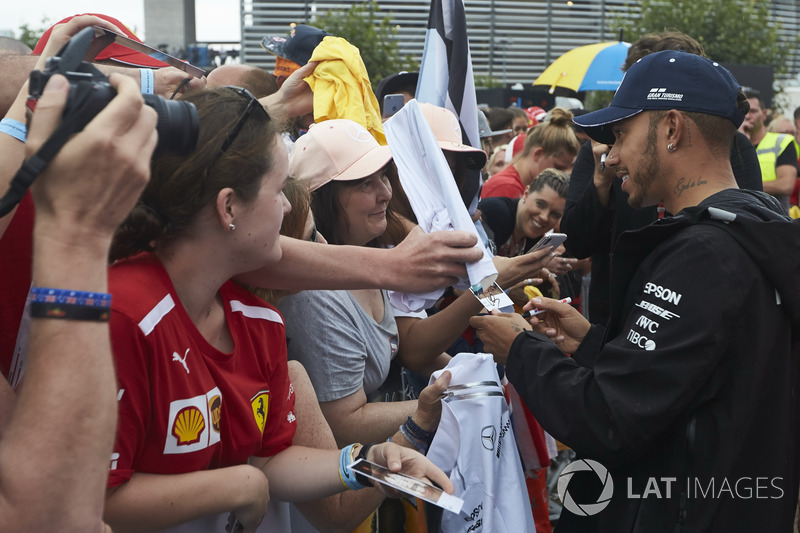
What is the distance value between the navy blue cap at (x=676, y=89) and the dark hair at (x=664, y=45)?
3.93ft

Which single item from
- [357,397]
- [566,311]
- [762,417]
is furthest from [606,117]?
[357,397]

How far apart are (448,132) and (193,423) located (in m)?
2.21

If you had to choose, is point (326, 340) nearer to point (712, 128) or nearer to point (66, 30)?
point (66, 30)

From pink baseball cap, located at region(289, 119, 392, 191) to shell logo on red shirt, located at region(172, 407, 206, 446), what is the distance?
1.36 meters

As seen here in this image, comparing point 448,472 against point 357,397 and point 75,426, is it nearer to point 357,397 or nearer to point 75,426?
point 357,397

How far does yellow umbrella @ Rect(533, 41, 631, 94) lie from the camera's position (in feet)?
40.3

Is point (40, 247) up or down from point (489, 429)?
up

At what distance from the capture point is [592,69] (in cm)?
1261

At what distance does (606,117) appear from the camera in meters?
2.65

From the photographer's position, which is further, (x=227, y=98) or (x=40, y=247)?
(x=227, y=98)

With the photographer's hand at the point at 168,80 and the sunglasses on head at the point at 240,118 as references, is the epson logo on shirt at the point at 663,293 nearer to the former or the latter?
the sunglasses on head at the point at 240,118

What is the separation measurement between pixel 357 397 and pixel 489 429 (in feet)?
1.60

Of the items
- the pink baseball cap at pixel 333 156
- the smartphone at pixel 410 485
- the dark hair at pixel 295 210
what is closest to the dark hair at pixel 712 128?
the pink baseball cap at pixel 333 156

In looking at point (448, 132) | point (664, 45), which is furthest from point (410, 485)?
point (664, 45)
